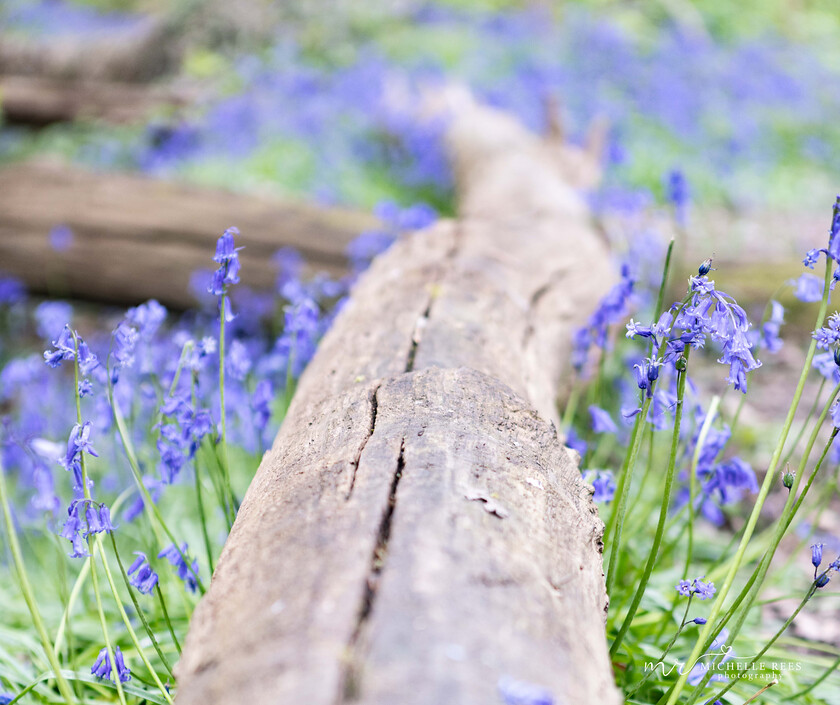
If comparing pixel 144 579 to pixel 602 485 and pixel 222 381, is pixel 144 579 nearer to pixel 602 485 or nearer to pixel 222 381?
pixel 222 381

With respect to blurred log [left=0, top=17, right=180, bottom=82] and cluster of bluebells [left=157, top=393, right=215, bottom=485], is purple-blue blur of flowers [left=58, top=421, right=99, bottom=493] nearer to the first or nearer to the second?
cluster of bluebells [left=157, top=393, right=215, bottom=485]

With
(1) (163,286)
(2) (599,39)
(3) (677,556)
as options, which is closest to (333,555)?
(3) (677,556)

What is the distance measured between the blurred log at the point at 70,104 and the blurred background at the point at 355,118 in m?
0.02

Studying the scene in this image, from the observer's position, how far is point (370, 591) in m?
1.01

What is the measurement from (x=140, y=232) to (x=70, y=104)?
3.12 metres

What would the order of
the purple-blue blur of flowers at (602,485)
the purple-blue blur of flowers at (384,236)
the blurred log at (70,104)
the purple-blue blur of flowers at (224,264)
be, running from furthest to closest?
the blurred log at (70,104)
the purple-blue blur of flowers at (384,236)
the purple-blue blur of flowers at (602,485)
the purple-blue blur of flowers at (224,264)

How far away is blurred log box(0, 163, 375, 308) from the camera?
389 cm

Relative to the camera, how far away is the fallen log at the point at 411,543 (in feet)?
3.03

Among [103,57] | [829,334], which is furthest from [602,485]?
[103,57]

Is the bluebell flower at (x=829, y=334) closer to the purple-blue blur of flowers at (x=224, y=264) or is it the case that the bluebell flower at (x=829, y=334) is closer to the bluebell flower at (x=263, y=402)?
the purple-blue blur of flowers at (x=224, y=264)

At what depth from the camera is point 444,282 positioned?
221 cm

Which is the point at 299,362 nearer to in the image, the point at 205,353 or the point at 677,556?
the point at 205,353

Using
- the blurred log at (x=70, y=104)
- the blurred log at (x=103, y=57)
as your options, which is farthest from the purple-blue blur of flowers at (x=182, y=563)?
the blurred log at (x=103, y=57)

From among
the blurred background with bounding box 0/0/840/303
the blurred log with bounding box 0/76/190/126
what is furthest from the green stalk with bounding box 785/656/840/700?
the blurred log with bounding box 0/76/190/126
